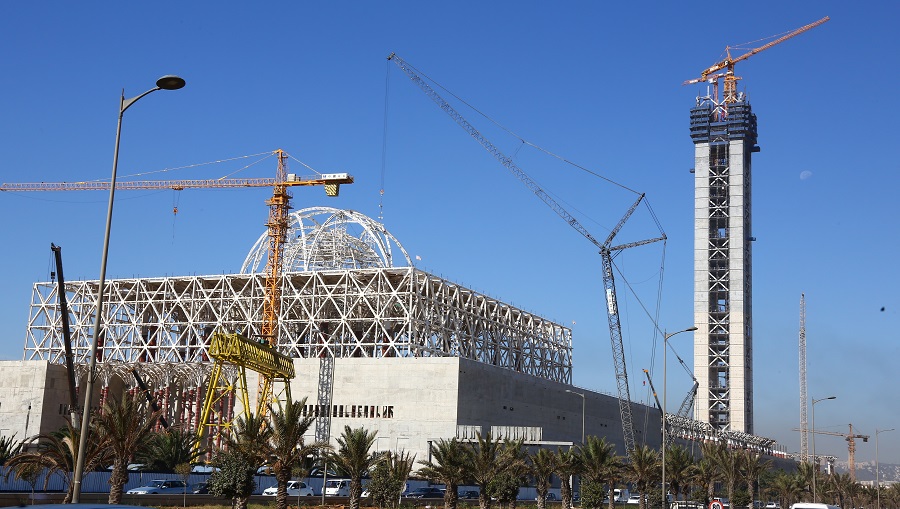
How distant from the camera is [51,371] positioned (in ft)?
374

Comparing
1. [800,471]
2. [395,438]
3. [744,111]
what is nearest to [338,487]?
[395,438]

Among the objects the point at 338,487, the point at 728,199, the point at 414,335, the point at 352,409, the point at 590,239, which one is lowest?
the point at 338,487

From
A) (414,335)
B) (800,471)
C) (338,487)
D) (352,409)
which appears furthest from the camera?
(414,335)

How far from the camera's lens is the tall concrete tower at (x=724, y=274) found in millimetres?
182375

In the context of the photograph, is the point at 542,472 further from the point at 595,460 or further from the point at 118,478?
the point at 118,478

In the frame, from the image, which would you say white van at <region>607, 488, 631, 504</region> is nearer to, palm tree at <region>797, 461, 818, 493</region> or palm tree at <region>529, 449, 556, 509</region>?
palm tree at <region>797, 461, 818, 493</region>

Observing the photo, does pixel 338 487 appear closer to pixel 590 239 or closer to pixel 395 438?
pixel 395 438

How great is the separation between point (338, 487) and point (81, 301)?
73.3 metres

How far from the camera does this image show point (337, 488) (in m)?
73.7

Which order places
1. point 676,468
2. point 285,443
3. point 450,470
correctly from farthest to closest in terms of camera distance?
1. point 676,468
2. point 450,470
3. point 285,443

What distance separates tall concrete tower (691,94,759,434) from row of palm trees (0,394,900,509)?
94.2 metres

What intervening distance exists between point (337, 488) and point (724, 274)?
126776 millimetres

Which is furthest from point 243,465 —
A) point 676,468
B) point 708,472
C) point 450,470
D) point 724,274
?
point 724,274

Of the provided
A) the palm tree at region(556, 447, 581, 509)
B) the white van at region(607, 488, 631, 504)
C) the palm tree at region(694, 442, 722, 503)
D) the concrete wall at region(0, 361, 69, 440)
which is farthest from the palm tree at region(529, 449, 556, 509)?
the concrete wall at region(0, 361, 69, 440)
